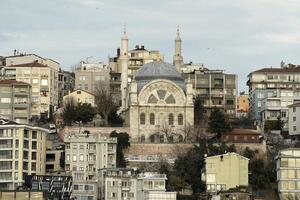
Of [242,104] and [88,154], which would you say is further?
[242,104]

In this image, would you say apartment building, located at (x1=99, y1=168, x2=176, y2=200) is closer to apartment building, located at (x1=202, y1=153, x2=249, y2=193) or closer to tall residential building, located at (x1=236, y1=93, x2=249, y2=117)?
apartment building, located at (x1=202, y1=153, x2=249, y2=193)

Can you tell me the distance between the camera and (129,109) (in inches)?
3757

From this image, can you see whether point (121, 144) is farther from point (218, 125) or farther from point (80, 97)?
point (80, 97)

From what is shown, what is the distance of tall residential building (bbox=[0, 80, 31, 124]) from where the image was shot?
100938mm

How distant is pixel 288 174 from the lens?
8231 centimetres

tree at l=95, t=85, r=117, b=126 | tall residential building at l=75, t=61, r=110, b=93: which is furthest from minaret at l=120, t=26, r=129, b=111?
tall residential building at l=75, t=61, r=110, b=93

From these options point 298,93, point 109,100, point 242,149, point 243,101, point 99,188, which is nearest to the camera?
point 99,188

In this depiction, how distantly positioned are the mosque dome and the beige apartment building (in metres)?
8.58

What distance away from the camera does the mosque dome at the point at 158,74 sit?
9662cm

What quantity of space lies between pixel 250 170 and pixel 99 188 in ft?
35.3

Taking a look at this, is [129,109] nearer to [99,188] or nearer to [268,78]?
[99,188]

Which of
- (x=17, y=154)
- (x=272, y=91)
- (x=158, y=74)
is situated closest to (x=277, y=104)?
(x=272, y=91)

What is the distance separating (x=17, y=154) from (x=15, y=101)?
699 inches

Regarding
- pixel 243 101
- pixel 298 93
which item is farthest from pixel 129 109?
pixel 243 101
